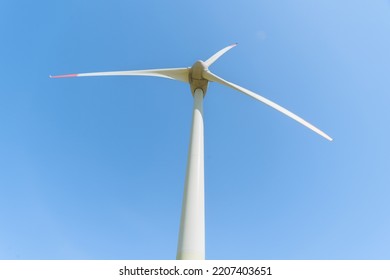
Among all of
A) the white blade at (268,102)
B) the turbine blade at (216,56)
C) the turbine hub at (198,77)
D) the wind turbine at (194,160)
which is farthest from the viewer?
the turbine blade at (216,56)

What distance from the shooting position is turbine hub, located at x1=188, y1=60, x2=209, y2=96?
17625 millimetres

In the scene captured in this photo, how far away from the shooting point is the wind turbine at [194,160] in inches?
341

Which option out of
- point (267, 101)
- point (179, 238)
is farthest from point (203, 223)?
point (267, 101)

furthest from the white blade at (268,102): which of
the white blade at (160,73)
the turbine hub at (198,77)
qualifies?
the white blade at (160,73)

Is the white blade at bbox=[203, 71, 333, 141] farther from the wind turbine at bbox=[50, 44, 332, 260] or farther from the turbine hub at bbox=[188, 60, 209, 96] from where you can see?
the turbine hub at bbox=[188, 60, 209, 96]

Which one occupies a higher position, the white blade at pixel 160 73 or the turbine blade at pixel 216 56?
the turbine blade at pixel 216 56

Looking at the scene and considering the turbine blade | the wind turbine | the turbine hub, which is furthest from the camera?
the turbine blade

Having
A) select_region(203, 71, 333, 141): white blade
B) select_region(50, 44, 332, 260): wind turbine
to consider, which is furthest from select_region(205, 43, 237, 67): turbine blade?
select_region(203, 71, 333, 141): white blade

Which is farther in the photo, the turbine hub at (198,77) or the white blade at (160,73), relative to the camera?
the turbine hub at (198,77)

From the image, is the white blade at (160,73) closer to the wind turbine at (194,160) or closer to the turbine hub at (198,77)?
the wind turbine at (194,160)

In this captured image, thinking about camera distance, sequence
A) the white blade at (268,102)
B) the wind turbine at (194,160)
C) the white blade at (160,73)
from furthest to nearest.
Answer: the white blade at (160,73) → the white blade at (268,102) → the wind turbine at (194,160)

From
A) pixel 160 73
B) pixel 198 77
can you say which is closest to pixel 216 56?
pixel 198 77

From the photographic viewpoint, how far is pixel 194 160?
1120 cm

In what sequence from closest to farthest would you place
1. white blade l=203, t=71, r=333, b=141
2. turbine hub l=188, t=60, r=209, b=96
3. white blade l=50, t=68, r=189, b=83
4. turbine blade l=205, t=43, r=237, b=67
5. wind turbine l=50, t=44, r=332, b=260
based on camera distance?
1. wind turbine l=50, t=44, r=332, b=260
2. white blade l=203, t=71, r=333, b=141
3. white blade l=50, t=68, r=189, b=83
4. turbine hub l=188, t=60, r=209, b=96
5. turbine blade l=205, t=43, r=237, b=67
